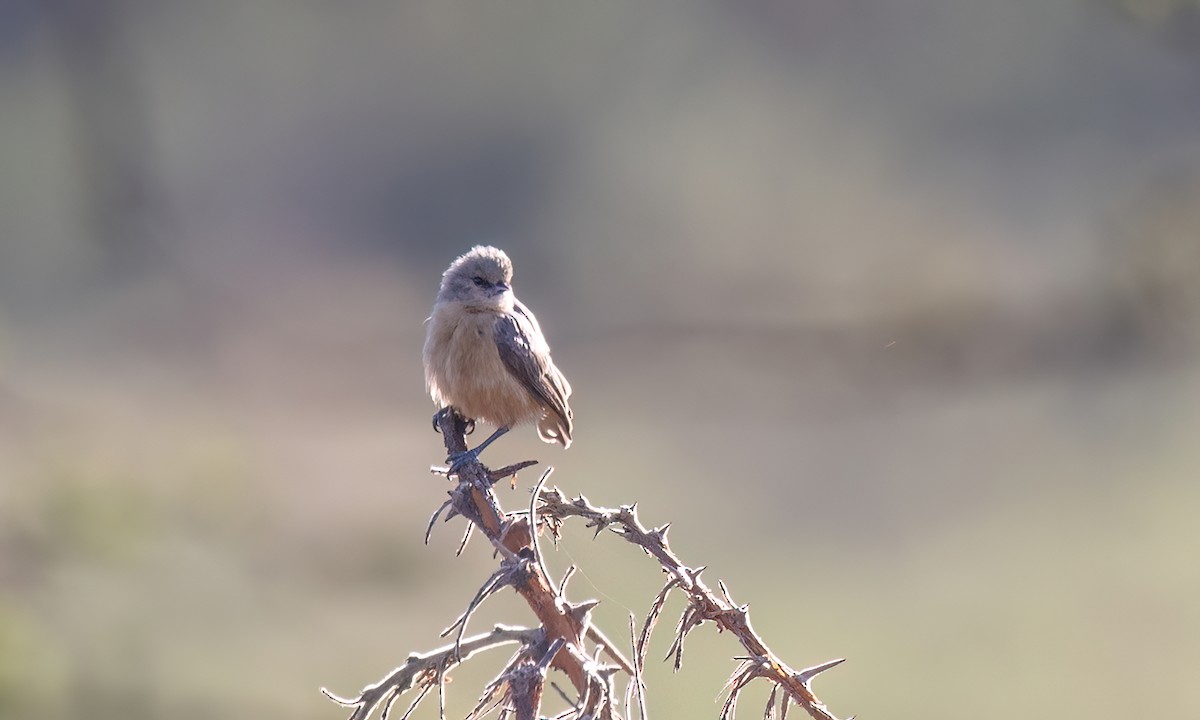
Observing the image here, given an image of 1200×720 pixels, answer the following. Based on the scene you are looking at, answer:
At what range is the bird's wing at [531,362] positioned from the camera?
403 centimetres

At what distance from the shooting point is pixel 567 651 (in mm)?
1692

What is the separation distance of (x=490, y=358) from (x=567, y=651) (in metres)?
2.35

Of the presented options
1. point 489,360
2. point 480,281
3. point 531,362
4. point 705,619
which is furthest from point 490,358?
point 705,619

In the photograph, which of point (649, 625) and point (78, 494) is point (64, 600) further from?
point (649, 625)

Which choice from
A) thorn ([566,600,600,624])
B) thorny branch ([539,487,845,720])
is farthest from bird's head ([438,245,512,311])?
thorn ([566,600,600,624])

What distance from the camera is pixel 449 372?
3.95 meters

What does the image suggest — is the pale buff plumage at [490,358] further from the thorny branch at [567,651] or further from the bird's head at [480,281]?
the thorny branch at [567,651]

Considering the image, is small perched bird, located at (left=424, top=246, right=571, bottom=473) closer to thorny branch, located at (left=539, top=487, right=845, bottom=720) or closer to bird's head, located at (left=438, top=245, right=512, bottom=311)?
bird's head, located at (left=438, top=245, right=512, bottom=311)

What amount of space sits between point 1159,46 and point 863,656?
21.3ft

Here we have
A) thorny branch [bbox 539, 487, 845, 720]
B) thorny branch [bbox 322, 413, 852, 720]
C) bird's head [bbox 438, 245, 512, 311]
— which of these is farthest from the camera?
bird's head [bbox 438, 245, 512, 311]

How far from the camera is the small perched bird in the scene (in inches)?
155

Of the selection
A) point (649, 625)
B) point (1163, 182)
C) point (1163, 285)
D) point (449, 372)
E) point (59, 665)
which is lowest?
point (649, 625)

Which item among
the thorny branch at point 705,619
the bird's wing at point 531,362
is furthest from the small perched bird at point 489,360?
the thorny branch at point 705,619

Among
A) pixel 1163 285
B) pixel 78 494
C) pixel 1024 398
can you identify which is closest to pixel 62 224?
pixel 78 494
